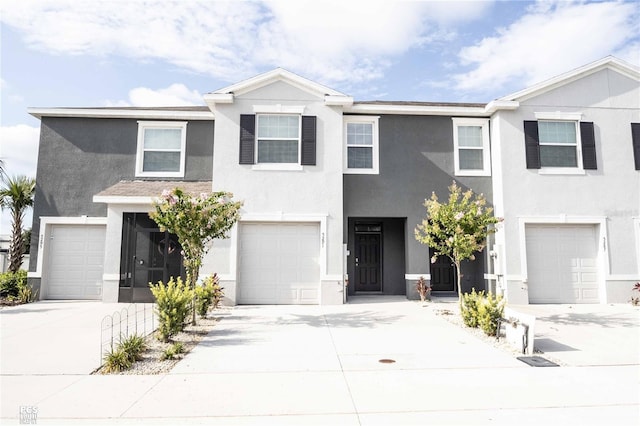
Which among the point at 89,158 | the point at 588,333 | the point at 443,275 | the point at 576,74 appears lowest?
the point at 588,333

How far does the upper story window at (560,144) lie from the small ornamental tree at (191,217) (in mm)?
10228

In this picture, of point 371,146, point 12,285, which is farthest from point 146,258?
point 371,146

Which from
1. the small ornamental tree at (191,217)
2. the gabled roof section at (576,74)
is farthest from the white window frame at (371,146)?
the small ornamental tree at (191,217)

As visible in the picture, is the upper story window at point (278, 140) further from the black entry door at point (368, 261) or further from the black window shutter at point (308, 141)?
the black entry door at point (368, 261)

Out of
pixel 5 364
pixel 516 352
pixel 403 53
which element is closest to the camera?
pixel 5 364

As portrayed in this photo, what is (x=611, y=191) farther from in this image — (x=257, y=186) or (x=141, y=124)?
(x=141, y=124)

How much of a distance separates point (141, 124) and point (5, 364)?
936 cm

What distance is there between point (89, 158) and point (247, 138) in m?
5.79

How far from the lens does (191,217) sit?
8.83 m

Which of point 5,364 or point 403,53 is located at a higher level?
point 403,53

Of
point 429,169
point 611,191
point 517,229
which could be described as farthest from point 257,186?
point 611,191

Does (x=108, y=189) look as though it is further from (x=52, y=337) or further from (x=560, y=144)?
(x=560, y=144)

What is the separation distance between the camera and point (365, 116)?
1366 cm

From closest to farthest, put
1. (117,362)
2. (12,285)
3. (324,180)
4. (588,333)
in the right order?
(117,362), (588,333), (324,180), (12,285)
